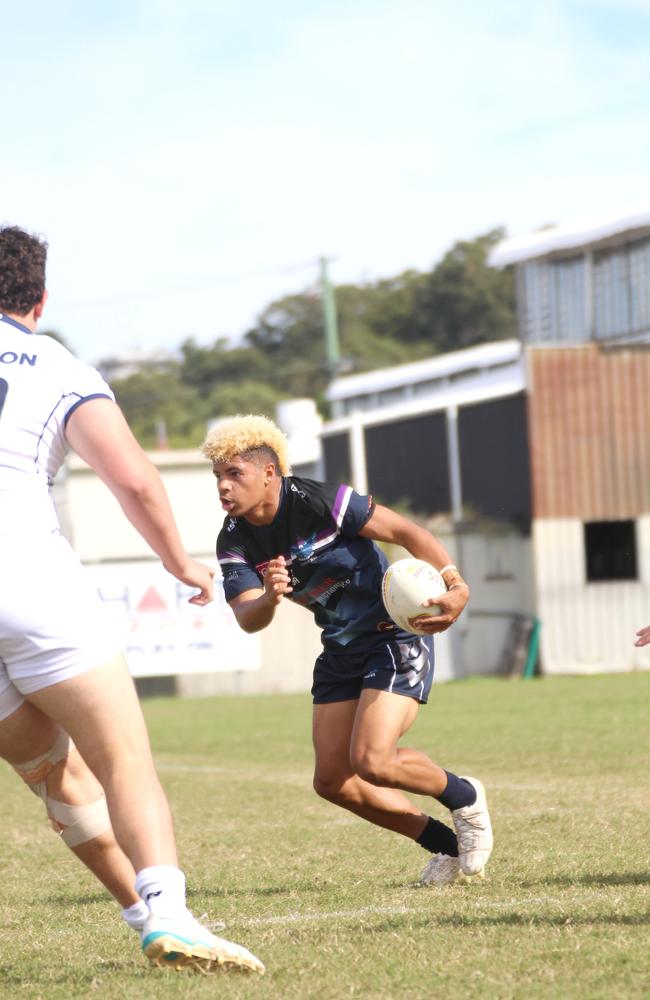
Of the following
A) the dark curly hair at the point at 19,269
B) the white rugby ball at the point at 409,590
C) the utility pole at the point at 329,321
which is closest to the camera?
the dark curly hair at the point at 19,269

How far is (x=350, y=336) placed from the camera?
259 ft

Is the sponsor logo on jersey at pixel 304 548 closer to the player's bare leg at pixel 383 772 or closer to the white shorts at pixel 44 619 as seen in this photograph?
the player's bare leg at pixel 383 772

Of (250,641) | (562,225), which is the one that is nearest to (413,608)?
(250,641)

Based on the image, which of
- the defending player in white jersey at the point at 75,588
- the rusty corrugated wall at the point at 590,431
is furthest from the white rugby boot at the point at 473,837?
the rusty corrugated wall at the point at 590,431

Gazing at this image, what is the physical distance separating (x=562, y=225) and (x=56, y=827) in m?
33.7

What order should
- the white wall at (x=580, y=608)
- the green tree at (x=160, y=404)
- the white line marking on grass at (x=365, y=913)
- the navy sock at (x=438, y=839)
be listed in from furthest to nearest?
1. the green tree at (x=160, y=404)
2. the white wall at (x=580, y=608)
3. the navy sock at (x=438, y=839)
4. the white line marking on grass at (x=365, y=913)

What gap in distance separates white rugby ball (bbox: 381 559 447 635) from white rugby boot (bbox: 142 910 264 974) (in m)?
2.24

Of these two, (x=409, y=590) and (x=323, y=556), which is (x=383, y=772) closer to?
(x=409, y=590)

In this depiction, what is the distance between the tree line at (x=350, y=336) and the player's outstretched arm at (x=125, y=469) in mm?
70355

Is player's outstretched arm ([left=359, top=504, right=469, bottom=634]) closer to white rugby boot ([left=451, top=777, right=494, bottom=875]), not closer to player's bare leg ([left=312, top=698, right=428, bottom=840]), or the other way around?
player's bare leg ([left=312, top=698, right=428, bottom=840])

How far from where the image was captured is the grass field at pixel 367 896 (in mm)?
4961

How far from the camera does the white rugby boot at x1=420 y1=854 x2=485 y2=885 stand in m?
7.05

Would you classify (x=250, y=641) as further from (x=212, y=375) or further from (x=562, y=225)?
(x=212, y=375)

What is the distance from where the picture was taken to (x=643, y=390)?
31.0 meters
